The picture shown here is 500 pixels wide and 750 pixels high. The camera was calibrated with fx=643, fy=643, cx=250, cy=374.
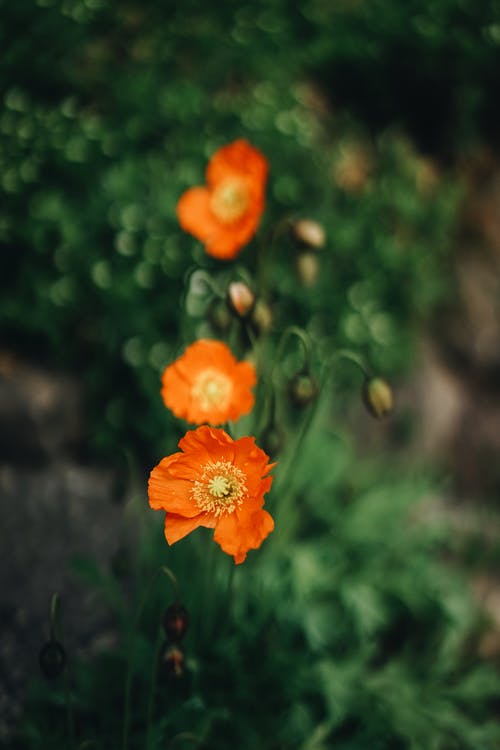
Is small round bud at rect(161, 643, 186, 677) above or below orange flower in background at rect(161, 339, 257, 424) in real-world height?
below

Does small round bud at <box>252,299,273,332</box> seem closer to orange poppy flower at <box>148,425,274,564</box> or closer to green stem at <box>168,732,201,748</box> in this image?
orange poppy flower at <box>148,425,274,564</box>

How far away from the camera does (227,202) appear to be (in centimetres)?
144

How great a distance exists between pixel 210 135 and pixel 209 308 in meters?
1.09

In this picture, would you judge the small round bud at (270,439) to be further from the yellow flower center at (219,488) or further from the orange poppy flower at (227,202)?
the orange poppy flower at (227,202)

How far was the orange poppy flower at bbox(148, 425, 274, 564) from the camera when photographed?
992 mm

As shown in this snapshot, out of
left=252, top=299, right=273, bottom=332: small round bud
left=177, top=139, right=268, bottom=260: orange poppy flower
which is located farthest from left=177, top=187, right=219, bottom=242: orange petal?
left=252, top=299, right=273, bottom=332: small round bud

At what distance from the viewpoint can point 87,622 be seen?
1633 millimetres

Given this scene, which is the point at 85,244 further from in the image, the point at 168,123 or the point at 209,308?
the point at 209,308

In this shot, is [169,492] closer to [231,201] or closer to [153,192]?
[231,201]

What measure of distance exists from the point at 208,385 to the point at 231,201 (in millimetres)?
471

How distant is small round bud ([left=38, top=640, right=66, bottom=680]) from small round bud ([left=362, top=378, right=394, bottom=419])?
0.72m

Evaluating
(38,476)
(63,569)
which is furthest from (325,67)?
(63,569)

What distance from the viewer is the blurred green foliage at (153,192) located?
204 centimetres

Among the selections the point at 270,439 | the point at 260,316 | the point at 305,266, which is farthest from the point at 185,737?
the point at 305,266
